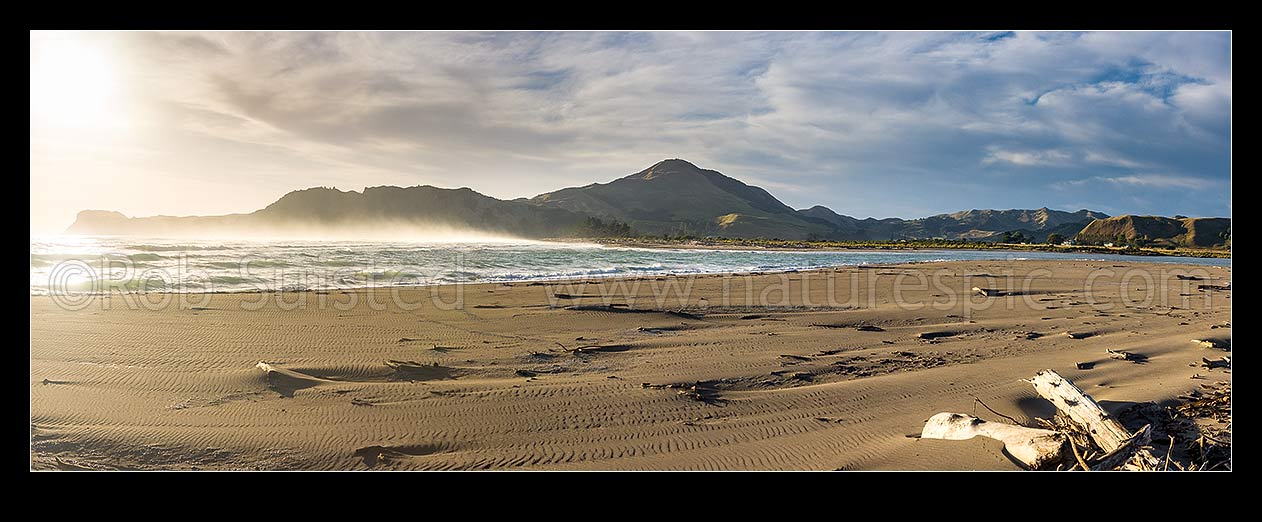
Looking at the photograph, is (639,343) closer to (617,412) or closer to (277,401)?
(617,412)

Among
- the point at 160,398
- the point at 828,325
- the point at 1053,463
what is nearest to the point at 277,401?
the point at 160,398

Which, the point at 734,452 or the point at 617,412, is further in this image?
the point at 617,412

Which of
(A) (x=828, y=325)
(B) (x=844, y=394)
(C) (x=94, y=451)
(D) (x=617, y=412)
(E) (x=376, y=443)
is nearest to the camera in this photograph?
(C) (x=94, y=451)

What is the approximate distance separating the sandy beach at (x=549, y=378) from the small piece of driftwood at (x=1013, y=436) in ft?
0.48

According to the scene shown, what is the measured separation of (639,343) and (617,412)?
436 centimetres

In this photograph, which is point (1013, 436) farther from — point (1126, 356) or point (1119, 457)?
point (1126, 356)

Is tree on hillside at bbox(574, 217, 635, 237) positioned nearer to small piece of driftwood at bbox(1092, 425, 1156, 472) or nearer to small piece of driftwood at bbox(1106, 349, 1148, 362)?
small piece of driftwood at bbox(1106, 349, 1148, 362)

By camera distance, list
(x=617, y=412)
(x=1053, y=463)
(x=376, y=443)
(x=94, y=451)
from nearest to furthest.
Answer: (x=1053, y=463) → (x=94, y=451) → (x=376, y=443) → (x=617, y=412)

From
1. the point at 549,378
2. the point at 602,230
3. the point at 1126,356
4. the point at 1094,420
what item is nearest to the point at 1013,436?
the point at 1094,420

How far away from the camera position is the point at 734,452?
19.0 feet

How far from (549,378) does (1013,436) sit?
5.85 meters

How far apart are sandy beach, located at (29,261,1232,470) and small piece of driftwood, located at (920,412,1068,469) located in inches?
5.8

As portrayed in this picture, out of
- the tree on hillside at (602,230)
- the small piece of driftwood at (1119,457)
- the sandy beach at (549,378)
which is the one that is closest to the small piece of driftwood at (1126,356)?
the sandy beach at (549,378)

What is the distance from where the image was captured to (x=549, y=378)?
853cm
